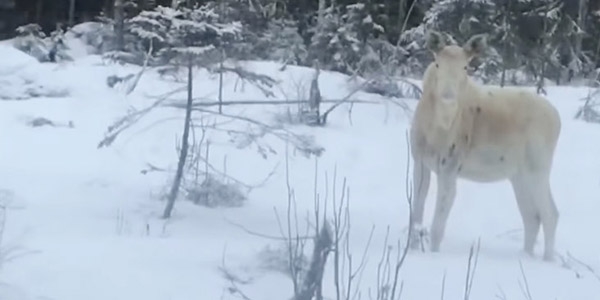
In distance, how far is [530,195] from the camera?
888 centimetres

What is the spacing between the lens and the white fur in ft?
27.2

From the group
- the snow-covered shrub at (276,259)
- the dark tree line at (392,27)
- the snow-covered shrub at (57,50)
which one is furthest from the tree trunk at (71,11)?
the snow-covered shrub at (276,259)

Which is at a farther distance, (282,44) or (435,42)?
(282,44)

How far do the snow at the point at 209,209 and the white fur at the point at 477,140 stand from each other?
324mm

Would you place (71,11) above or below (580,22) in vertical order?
below

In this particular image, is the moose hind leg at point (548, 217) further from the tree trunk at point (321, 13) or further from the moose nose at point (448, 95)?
the tree trunk at point (321, 13)

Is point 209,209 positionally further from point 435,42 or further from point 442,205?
point 435,42

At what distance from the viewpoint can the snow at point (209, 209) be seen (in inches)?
266

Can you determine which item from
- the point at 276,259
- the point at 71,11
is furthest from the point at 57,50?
the point at 276,259

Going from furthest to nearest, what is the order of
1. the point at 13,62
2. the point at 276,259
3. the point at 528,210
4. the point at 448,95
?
the point at 13,62, the point at 528,210, the point at 448,95, the point at 276,259

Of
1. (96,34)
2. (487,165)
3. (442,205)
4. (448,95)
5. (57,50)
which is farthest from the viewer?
(96,34)

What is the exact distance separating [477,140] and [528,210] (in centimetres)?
72

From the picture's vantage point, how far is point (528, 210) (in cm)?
894

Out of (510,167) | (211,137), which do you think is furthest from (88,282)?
(211,137)
